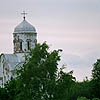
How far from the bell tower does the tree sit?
21.9m

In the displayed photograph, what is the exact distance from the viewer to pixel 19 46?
194 feet

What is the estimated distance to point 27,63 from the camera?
120ft

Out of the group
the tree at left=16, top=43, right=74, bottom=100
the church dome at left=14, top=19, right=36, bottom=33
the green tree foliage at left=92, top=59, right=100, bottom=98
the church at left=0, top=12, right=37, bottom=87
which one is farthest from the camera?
the church dome at left=14, top=19, right=36, bottom=33

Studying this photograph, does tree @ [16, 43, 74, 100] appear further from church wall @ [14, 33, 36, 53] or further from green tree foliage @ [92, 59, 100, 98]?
church wall @ [14, 33, 36, 53]

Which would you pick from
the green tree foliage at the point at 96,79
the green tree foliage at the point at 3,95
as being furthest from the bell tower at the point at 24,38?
the green tree foliage at the point at 3,95

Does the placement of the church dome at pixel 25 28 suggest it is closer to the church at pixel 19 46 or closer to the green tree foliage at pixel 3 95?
the church at pixel 19 46

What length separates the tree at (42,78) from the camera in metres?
36.1

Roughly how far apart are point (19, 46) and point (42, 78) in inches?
898

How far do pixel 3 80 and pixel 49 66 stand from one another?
2432cm

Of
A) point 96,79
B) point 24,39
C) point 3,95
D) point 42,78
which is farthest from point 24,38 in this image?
point 42,78

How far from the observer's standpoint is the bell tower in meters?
59.0

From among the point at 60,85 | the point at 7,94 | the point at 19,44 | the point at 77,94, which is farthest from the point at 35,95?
the point at 19,44

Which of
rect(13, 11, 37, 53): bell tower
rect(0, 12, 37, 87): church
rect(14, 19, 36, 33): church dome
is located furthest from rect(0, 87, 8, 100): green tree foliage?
rect(14, 19, 36, 33): church dome

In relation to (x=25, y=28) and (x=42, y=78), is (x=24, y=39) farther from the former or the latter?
(x=42, y=78)
